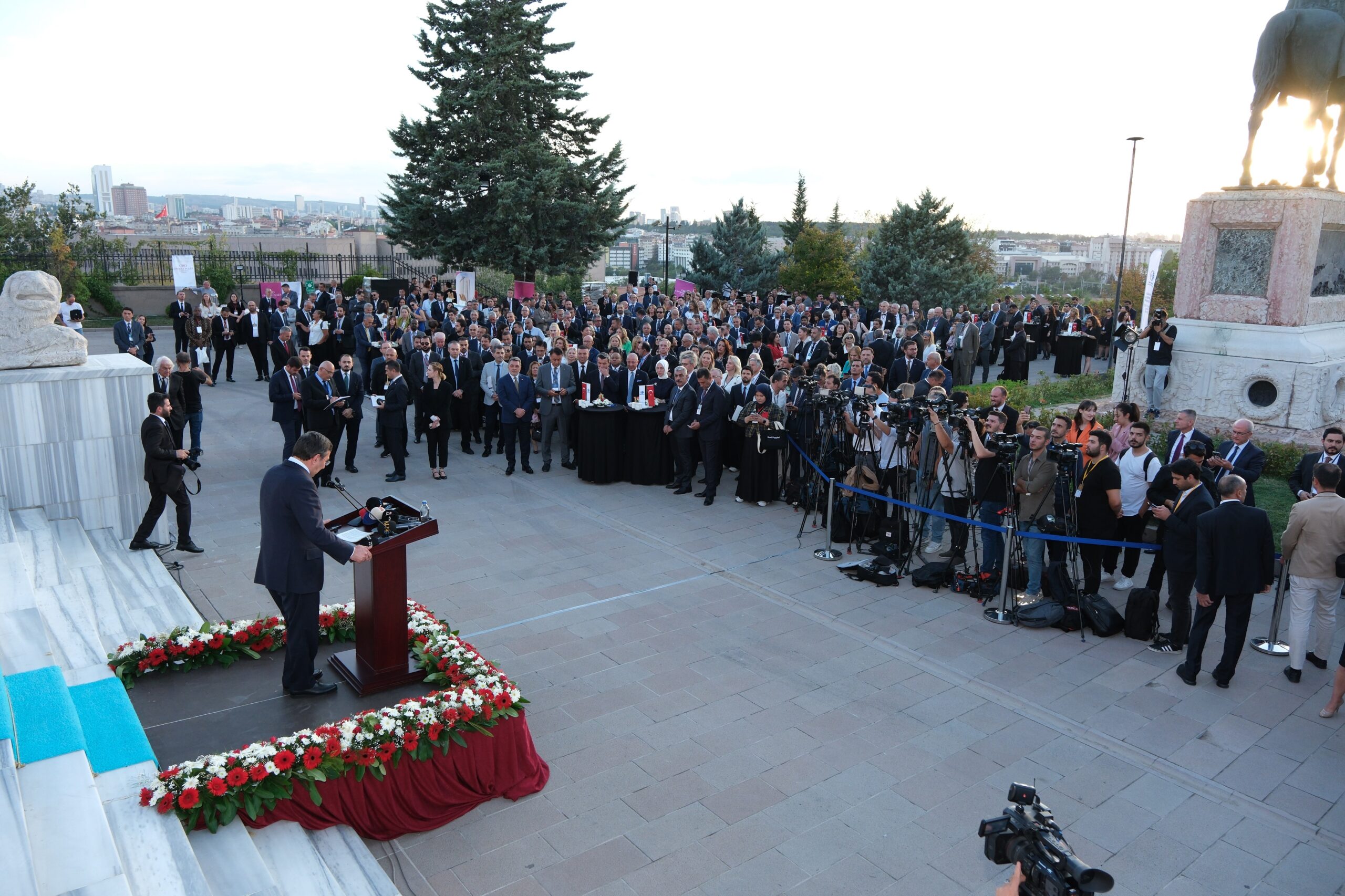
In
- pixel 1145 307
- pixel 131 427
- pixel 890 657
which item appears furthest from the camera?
pixel 1145 307

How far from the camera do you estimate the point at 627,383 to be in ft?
43.0

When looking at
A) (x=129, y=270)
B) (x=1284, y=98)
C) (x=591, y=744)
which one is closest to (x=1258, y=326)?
(x=1284, y=98)

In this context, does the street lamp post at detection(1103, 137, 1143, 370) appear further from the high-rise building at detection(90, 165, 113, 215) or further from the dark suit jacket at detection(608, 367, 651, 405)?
Answer: the high-rise building at detection(90, 165, 113, 215)

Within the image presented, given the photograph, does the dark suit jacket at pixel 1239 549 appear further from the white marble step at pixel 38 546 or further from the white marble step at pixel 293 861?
the white marble step at pixel 38 546

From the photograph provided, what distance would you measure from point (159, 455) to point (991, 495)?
8259 mm

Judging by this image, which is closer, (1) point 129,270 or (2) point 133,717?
(2) point 133,717

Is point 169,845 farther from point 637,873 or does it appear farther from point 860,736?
point 860,736

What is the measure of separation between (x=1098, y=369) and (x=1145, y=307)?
783 centimetres

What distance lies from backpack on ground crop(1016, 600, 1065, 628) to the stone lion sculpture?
9.25 m

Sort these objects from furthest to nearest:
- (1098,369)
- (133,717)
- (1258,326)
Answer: (1098,369) < (1258,326) < (133,717)

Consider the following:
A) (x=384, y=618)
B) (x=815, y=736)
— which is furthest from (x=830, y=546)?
(x=384, y=618)

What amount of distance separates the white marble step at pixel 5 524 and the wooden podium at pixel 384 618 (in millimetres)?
3584

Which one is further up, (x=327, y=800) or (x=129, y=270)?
(x=129, y=270)

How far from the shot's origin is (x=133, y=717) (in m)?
5.27
